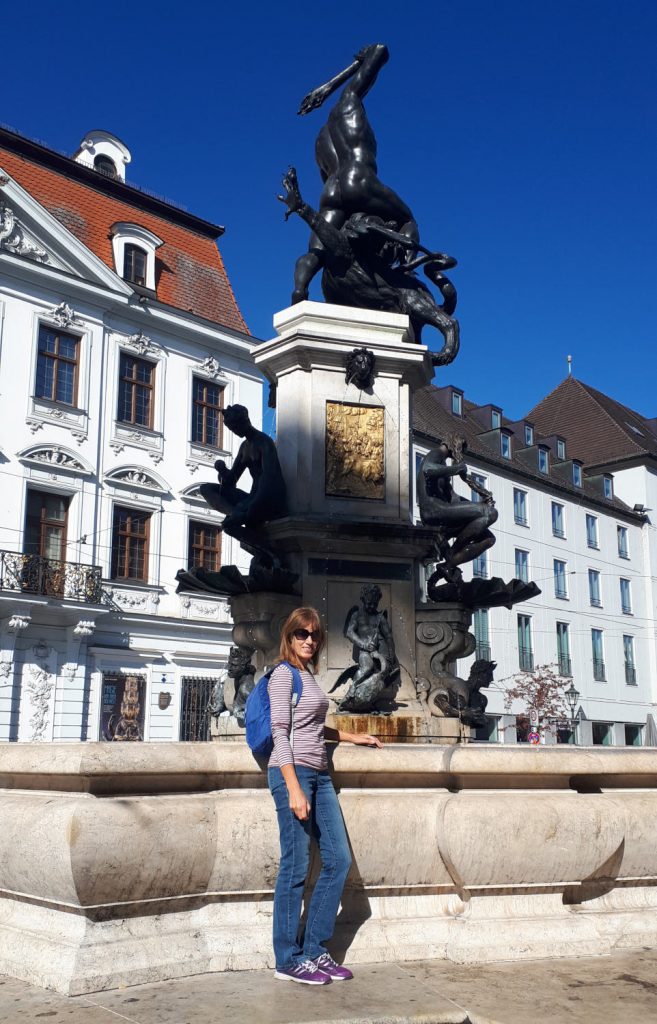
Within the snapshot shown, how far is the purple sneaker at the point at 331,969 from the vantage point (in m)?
3.99

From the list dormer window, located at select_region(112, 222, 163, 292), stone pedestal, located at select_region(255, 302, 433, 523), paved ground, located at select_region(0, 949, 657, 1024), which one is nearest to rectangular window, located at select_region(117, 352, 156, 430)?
dormer window, located at select_region(112, 222, 163, 292)

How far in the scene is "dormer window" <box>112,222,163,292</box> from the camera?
28.3m

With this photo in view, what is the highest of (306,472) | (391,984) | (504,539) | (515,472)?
(515,472)

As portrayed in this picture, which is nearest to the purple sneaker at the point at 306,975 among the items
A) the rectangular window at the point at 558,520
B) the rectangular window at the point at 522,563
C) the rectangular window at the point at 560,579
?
the rectangular window at the point at 522,563

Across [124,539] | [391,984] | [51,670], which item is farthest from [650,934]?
[124,539]

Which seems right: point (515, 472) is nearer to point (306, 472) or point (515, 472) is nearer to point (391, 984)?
point (306, 472)

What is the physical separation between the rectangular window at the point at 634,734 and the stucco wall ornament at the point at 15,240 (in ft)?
109

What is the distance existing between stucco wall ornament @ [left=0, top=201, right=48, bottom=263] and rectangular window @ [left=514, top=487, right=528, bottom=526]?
75.7 feet

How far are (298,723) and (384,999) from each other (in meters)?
1.08

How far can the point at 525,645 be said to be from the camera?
41219mm

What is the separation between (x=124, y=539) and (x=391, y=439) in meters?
19.9

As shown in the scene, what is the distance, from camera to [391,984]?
13.1 feet

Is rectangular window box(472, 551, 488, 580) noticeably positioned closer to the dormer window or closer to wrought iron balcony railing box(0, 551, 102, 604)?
the dormer window

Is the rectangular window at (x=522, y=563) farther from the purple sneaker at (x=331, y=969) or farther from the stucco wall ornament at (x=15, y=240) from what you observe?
the purple sneaker at (x=331, y=969)
